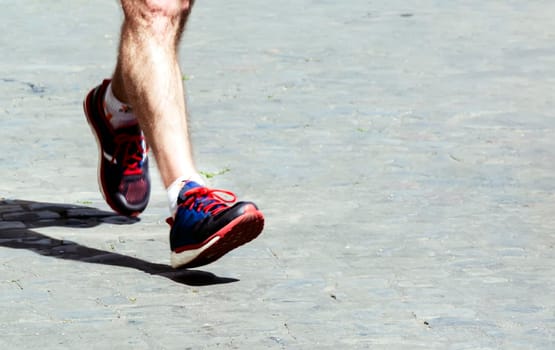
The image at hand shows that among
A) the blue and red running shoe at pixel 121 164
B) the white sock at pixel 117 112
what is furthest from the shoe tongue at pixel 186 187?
the white sock at pixel 117 112

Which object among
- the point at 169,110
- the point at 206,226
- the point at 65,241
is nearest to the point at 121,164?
the point at 65,241

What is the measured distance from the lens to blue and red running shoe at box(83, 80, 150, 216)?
16.3ft

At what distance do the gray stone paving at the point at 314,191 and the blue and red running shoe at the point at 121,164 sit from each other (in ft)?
0.29

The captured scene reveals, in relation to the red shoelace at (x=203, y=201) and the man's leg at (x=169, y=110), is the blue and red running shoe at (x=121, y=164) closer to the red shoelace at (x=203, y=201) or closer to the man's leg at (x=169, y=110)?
the man's leg at (x=169, y=110)

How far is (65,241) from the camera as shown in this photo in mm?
4754

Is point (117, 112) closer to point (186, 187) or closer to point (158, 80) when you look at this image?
point (158, 80)

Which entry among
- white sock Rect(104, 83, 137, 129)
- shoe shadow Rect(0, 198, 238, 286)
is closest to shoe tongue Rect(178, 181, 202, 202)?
shoe shadow Rect(0, 198, 238, 286)

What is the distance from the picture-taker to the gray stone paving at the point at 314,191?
3.89m

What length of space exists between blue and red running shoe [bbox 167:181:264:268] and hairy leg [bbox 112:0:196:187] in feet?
0.36

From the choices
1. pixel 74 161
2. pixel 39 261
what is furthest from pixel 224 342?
pixel 74 161

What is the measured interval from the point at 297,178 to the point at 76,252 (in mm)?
1216

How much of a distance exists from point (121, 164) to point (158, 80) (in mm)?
616

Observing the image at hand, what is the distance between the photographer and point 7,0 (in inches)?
403

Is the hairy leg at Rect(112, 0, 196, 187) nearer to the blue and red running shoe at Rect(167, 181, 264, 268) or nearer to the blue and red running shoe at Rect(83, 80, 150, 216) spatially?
the blue and red running shoe at Rect(167, 181, 264, 268)
